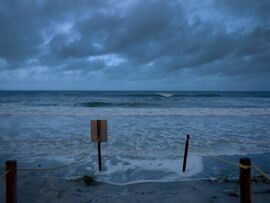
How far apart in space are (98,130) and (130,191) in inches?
71.5

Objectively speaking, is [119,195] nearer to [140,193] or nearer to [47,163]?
[140,193]

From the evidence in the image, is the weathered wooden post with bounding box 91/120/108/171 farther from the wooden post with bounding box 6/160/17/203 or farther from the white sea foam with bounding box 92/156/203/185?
the wooden post with bounding box 6/160/17/203

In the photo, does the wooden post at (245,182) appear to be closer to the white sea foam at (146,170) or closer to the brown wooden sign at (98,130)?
the white sea foam at (146,170)

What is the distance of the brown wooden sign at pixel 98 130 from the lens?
6.15 meters

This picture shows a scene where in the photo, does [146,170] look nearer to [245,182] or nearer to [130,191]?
[130,191]

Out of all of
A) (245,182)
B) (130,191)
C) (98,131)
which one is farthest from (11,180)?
(245,182)

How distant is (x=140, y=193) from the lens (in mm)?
5074

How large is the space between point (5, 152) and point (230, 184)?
7.52m

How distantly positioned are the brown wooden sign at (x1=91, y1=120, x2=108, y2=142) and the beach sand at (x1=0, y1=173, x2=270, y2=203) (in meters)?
1.15

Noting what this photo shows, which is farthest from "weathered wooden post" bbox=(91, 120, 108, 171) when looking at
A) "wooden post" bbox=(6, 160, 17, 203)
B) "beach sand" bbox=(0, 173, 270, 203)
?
"wooden post" bbox=(6, 160, 17, 203)

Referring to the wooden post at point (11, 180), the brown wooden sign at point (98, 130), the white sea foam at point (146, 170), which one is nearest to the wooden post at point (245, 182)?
the white sea foam at point (146, 170)

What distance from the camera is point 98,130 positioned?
6.20 m

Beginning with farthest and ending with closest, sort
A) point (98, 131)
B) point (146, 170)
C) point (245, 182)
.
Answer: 1. point (146, 170)
2. point (98, 131)
3. point (245, 182)

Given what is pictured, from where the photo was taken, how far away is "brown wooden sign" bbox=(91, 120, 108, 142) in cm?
615
